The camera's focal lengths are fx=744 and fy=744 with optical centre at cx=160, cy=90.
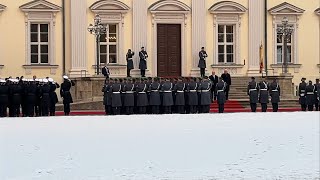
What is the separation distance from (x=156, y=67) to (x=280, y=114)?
Answer: 936 inches

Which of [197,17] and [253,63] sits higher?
[197,17]

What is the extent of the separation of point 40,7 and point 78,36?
2.25 metres

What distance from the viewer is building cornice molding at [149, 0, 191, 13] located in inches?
1422

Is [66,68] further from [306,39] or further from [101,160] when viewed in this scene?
[101,160]

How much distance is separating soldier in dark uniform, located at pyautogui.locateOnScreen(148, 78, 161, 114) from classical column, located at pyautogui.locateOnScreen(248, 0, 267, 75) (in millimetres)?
11334

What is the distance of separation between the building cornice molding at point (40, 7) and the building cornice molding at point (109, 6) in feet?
5.74

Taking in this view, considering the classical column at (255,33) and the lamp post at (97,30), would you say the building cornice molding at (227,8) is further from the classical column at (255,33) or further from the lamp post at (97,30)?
the lamp post at (97,30)

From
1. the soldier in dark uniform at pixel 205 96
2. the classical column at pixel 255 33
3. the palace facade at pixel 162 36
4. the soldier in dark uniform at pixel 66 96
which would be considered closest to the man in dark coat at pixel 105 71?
the palace facade at pixel 162 36

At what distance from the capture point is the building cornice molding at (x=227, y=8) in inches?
1444

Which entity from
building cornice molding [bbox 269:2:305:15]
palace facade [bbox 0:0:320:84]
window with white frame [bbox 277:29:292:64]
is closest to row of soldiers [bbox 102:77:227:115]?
palace facade [bbox 0:0:320:84]

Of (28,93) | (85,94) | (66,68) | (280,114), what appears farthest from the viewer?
(66,68)

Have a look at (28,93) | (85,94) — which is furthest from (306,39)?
(28,93)

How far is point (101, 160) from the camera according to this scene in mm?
10195

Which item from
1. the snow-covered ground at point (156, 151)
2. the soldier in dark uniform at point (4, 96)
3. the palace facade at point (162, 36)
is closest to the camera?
the snow-covered ground at point (156, 151)
